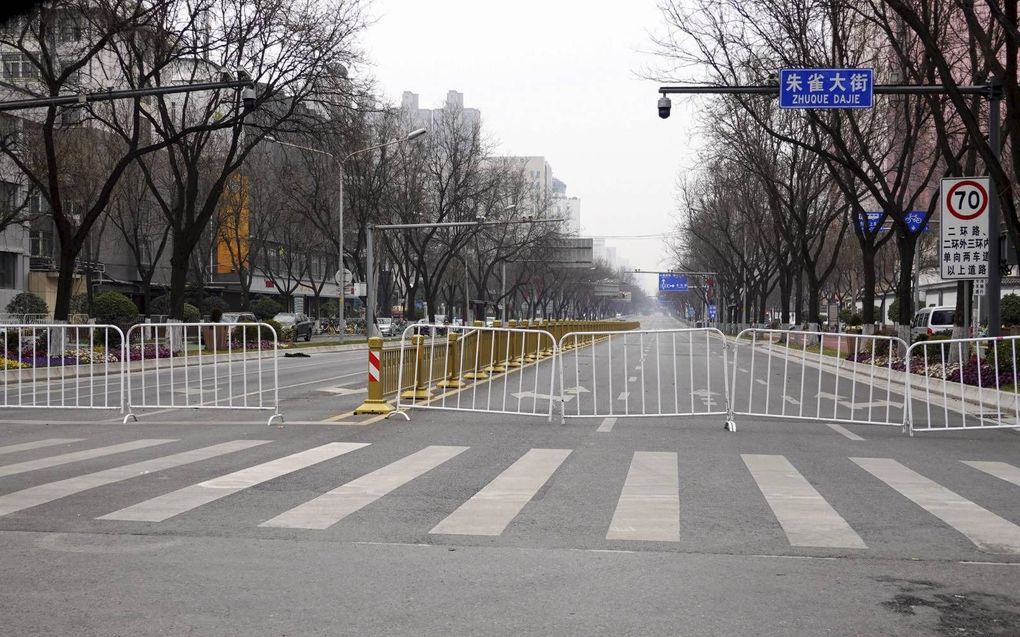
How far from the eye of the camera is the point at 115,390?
2050 cm

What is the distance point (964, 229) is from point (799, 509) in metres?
13.0

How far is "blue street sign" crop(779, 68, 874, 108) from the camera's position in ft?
62.2

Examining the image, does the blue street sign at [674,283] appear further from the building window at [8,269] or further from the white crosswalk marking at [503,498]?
the white crosswalk marking at [503,498]

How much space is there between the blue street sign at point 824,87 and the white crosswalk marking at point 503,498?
11.0 meters

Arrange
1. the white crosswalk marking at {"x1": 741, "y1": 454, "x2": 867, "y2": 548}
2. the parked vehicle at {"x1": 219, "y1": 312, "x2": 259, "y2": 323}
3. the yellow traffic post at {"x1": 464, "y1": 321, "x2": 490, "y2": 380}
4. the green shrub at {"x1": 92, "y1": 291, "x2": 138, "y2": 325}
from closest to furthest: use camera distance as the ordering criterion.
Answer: the white crosswalk marking at {"x1": 741, "y1": 454, "x2": 867, "y2": 548}, the yellow traffic post at {"x1": 464, "y1": 321, "x2": 490, "y2": 380}, the green shrub at {"x1": 92, "y1": 291, "x2": 138, "y2": 325}, the parked vehicle at {"x1": 219, "y1": 312, "x2": 259, "y2": 323}

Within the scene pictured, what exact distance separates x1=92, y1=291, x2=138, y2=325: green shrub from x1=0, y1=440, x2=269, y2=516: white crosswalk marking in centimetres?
4006

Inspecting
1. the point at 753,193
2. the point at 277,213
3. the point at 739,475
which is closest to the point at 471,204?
the point at 277,213

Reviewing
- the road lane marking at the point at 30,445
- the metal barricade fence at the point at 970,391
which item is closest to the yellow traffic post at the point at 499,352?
the metal barricade fence at the point at 970,391

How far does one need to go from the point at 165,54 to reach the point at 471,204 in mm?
33571

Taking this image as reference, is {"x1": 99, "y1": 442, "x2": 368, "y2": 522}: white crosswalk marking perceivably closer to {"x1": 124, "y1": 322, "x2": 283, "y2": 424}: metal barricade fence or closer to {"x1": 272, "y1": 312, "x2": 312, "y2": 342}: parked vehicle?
{"x1": 124, "y1": 322, "x2": 283, "y2": 424}: metal barricade fence

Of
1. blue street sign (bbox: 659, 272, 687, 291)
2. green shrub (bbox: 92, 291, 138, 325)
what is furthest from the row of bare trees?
blue street sign (bbox: 659, 272, 687, 291)

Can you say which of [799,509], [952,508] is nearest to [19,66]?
[799,509]

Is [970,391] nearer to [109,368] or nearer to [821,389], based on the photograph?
[821,389]

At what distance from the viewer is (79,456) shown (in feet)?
34.9
